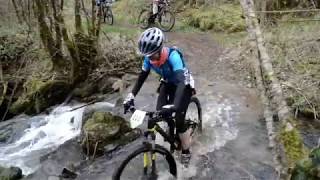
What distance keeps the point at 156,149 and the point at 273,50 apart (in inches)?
229

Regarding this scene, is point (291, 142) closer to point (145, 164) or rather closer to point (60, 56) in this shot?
point (145, 164)

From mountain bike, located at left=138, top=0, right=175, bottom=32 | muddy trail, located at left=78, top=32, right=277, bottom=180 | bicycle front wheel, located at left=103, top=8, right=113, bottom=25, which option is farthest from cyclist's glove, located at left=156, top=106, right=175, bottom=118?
bicycle front wheel, located at left=103, top=8, right=113, bottom=25

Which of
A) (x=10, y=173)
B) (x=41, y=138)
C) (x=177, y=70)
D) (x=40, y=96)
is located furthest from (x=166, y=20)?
(x=177, y=70)

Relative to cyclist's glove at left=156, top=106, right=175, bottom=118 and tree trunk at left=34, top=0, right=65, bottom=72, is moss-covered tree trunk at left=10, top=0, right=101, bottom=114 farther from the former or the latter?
cyclist's glove at left=156, top=106, right=175, bottom=118

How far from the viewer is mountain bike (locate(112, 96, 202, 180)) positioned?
203 inches

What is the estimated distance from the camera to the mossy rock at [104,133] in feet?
24.7

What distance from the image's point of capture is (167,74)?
557 cm

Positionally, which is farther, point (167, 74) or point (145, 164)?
point (167, 74)

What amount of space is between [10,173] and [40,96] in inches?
158

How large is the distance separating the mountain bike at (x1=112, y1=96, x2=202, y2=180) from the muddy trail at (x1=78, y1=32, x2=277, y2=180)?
0.36 m

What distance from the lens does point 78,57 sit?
1109 centimetres

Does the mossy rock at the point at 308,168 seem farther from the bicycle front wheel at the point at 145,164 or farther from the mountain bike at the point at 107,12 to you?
the mountain bike at the point at 107,12

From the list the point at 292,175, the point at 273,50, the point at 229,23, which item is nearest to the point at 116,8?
the point at 229,23

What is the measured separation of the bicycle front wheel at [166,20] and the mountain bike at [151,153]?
10.1 meters
